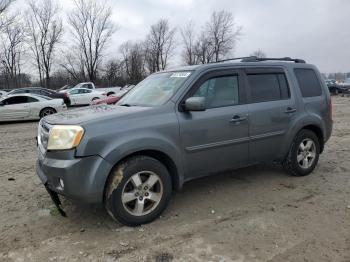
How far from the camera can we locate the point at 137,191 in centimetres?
405

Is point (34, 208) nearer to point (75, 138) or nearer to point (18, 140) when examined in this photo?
point (75, 138)

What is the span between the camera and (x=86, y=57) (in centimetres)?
5788

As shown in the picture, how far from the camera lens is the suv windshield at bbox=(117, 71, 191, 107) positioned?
181 inches

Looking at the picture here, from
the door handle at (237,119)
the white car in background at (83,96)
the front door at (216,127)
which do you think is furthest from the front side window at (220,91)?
the white car in background at (83,96)

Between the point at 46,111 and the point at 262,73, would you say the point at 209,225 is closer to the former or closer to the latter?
the point at 262,73

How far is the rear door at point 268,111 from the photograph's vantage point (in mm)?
5047

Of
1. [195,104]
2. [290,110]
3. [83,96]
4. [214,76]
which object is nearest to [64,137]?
[195,104]

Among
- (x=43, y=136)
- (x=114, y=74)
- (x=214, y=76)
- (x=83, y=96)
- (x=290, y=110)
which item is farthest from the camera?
(x=114, y=74)

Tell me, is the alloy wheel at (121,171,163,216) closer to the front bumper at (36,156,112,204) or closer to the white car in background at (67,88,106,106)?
the front bumper at (36,156,112,204)

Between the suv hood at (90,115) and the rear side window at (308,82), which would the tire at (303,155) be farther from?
the suv hood at (90,115)

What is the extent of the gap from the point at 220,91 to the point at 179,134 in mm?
935

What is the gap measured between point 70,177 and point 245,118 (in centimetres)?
240

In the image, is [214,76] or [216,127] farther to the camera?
[214,76]

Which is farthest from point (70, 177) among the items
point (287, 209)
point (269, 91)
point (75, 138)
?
point (269, 91)
